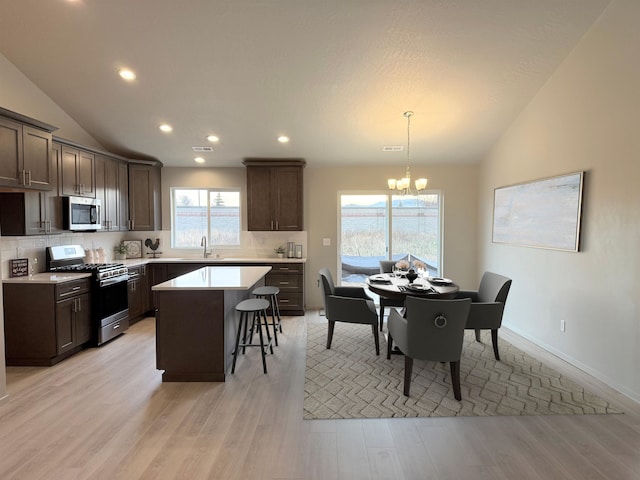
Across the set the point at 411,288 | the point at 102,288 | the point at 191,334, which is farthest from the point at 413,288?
the point at 102,288

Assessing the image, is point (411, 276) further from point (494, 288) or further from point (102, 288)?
point (102, 288)

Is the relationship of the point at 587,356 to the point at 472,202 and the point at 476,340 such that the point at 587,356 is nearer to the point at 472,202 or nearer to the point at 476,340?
the point at 476,340

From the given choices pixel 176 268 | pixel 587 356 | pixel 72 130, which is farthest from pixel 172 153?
pixel 587 356

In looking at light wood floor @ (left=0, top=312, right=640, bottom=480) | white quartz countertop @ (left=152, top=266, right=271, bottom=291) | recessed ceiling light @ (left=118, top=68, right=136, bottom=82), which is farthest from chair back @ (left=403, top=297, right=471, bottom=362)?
recessed ceiling light @ (left=118, top=68, right=136, bottom=82)

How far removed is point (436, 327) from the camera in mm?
2619

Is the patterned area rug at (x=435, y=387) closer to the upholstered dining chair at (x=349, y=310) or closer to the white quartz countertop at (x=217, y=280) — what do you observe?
the upholstered dining chair at (x=349, y=310)

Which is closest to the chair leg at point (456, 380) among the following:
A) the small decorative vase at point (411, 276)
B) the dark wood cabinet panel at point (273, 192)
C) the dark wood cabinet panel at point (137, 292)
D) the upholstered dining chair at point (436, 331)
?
the upholstered dining chair at point (436, 331)

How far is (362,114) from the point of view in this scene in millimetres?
4133

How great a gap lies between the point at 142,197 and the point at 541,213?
230 inches

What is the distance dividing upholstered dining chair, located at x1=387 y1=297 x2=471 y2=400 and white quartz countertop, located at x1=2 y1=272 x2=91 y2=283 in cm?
359

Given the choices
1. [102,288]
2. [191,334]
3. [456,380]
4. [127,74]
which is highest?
[127,74]

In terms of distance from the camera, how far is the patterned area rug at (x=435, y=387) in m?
2.54

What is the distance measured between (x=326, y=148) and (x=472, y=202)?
2.75 meters

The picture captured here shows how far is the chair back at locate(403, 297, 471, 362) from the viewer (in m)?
2.59
